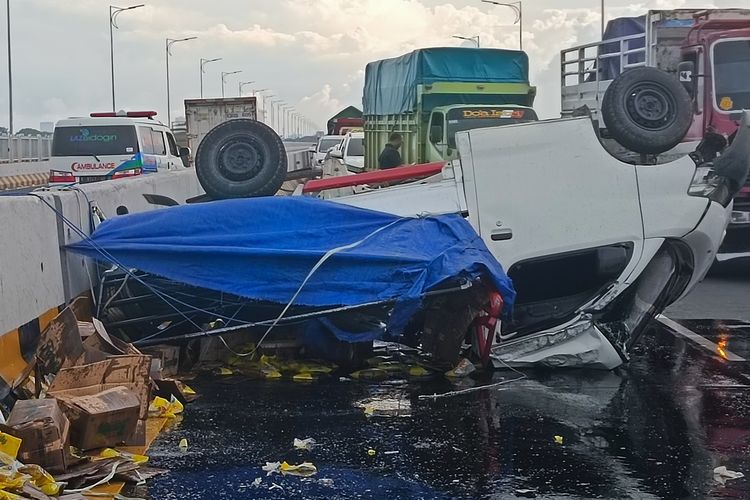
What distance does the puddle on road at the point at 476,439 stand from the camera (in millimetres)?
5633

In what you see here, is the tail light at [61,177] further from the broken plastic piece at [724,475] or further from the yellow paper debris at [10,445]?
the broken plastic piece at [724,475]

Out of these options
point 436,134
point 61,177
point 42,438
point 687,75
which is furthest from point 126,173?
point 42,438

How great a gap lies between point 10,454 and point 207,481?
3.21 feet

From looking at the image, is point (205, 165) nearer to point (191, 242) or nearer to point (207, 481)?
point (191, 242)

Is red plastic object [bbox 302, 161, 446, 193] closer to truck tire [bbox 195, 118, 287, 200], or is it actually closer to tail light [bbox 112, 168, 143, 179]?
truck tire [bbox 195, 118, 287, 200]

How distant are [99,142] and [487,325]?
53.6 ft

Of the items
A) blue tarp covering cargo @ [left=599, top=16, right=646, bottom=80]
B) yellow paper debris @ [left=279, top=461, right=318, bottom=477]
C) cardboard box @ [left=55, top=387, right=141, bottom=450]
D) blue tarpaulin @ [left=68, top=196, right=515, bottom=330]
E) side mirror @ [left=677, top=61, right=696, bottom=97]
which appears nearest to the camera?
yellow paper debris @ [left=279, top=461, right=318, bottom=477]

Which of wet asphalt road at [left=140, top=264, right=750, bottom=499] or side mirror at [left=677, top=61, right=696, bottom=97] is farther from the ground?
side mirror at [left=677, top=61, right=696, bottom=97]

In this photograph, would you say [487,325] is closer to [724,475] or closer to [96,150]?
[724,475]

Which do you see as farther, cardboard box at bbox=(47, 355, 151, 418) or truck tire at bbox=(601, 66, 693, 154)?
truck tire at bbox=(601, 66, 693, 154)

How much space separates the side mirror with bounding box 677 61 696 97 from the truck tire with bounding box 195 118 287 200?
687cm

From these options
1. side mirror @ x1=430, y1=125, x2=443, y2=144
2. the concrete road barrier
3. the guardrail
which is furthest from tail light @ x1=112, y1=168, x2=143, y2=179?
the guardrail

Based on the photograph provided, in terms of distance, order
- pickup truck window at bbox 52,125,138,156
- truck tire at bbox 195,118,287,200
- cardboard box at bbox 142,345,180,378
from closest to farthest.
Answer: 1. cardboard box at bbox 142,345,180,378
2. truck tire at bbox 195,118,287,200
3. pickup truck window at bbox 52,125,138,156

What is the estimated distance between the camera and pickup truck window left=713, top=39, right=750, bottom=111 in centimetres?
1529
